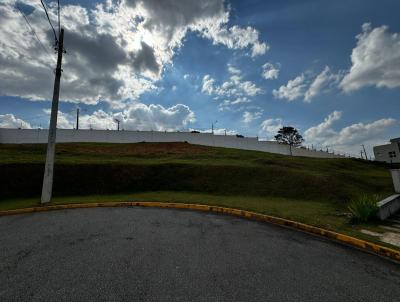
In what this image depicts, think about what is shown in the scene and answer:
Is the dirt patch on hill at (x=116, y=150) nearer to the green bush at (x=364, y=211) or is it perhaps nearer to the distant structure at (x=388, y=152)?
the green bush at (x=364, y=211)

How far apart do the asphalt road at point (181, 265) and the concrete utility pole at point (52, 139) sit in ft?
14.6

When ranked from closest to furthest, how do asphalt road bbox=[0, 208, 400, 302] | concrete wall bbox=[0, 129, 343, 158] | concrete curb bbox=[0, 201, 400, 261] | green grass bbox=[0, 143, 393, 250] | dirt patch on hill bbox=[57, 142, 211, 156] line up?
asphalt road bbox=[0, 208, 400, 302] → concrete curb bbox=[0, 201, 400, 261] → green grass bbox=[0, 143, 393, 250] → dirt patch on hill bbox=[57, 142, 211, 156] → concrete wall bbox=[0, 129, 343, 158]

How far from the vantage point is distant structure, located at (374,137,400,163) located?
5681 centimetres

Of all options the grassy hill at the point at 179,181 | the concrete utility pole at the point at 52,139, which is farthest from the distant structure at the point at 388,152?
the concrete utility pole at the point at 52,139

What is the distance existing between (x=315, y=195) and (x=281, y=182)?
2296 millimetres

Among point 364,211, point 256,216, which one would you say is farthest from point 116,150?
point 364,211

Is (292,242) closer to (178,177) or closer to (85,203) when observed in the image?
(85,203)

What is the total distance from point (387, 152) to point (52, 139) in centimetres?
7385

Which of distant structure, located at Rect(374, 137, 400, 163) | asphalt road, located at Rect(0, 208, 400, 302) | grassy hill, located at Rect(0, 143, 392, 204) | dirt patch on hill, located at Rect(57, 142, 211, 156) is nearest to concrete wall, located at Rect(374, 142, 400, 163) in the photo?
distant structure, located at Rect(374, 137, 400, 163)

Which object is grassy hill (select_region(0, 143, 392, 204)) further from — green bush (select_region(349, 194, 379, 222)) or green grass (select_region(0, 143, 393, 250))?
green bush (select_region(349, 194, 379, 222))

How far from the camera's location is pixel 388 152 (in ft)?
194

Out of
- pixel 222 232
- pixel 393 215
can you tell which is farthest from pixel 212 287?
pixel 393 215

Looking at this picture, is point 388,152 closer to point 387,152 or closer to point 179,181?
point 387,152

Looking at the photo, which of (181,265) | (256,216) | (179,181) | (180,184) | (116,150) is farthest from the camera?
(116,150)
